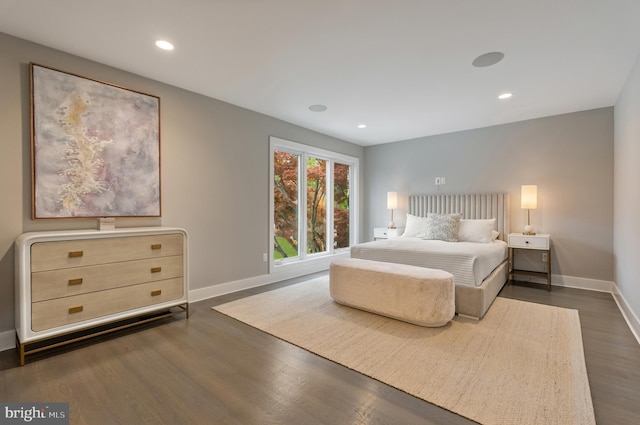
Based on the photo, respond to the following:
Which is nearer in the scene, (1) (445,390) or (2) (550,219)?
(1) (445,390)

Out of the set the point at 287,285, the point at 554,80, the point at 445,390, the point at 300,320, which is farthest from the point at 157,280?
the point at 554,80

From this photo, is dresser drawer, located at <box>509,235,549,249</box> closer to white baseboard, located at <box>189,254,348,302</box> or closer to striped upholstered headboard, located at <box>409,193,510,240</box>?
striped upholstered headboard, located at <box>409,193,510,240</box>

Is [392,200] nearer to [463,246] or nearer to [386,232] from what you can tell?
[386,232]

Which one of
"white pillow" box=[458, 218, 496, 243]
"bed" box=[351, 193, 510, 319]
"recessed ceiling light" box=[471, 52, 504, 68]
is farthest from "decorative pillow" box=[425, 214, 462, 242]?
"recessed ceiling light" box=[471, 52, 504, 68]

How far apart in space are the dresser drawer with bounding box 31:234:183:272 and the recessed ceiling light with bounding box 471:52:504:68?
3.37m

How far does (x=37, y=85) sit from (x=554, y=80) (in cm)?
496

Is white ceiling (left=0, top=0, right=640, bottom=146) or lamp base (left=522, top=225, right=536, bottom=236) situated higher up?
white ceiling (left=0, top=0, right=640, bottom=146)

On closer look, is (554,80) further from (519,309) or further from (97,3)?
(97,3)

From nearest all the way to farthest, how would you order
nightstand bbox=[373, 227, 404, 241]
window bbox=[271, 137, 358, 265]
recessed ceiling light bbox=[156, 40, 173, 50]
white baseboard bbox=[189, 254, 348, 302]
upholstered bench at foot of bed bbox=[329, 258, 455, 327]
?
recessed ceiling light bbox=[156, 40, 173, 50], upholstered bench at foot of bed bbox=[329, 258, 455, 327], white baseboard bbox=[189, 254, 348, 302], window bbox=[271, 137, 358, 265], nightstand bbox=[373, 227, 404, 241]

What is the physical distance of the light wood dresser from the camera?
6.91 ft

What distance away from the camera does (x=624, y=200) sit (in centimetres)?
312

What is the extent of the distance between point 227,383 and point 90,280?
1.51 m

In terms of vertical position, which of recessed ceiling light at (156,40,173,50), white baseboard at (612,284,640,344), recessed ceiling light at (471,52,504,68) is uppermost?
recessed ceiling light at (156,40,173,50)

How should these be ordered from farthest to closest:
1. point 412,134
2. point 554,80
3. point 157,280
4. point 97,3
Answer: point 412,134, point 554,80, point 157,280, point 97,3
